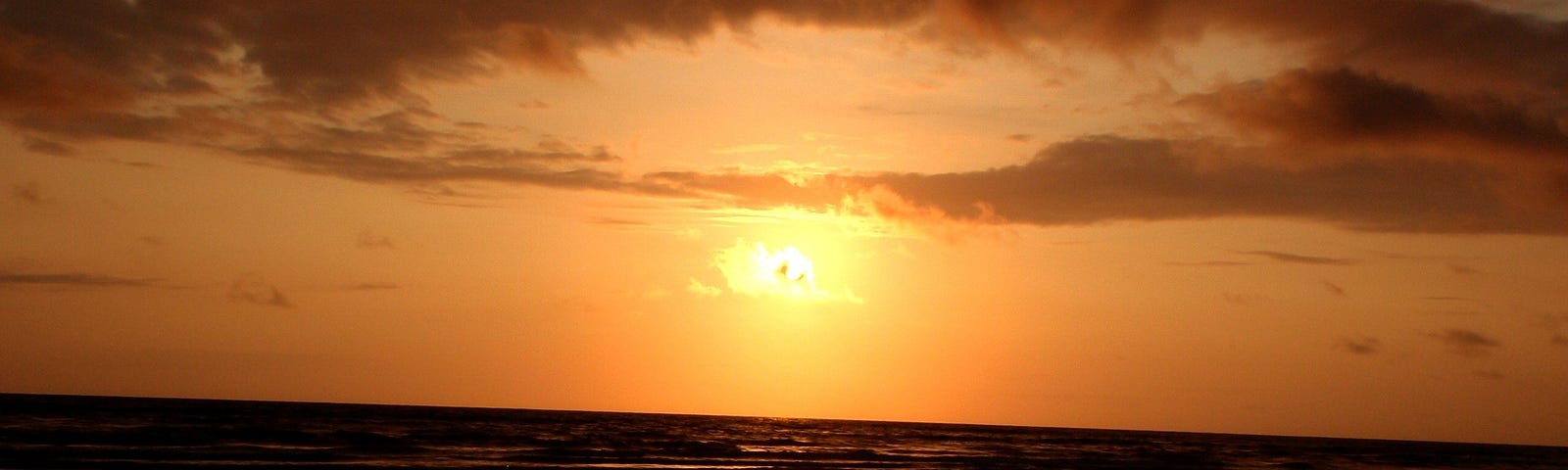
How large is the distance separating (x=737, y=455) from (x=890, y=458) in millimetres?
8131

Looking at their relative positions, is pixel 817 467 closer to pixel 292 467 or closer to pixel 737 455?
pixel 737 455

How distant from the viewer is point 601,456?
60.6 m

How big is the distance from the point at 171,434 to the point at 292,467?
898 inches

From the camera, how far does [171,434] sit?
212 ft

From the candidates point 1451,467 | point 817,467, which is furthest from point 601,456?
point 1451,467

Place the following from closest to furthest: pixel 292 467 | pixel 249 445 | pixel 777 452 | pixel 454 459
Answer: pixel 292 467 < pixel 454 459 < pixel 249 445 < pixel 777 452

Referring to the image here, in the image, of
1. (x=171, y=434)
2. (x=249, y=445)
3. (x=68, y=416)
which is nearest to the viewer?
(x=249, y=445)

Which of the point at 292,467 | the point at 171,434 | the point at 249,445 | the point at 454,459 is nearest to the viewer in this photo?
the point at 292,467

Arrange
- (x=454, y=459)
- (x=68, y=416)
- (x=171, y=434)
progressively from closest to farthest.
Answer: (x=454, y=459)
(x=171, y=434)
(x=68, y=416)

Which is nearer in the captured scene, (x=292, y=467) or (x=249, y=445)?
(x=292, y=467)

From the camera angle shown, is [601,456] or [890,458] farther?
[890,458]

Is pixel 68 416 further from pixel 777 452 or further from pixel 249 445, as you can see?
pixel 777 452

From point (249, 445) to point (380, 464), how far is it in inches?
497

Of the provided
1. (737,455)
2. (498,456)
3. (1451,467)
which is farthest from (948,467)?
(1451,467)
